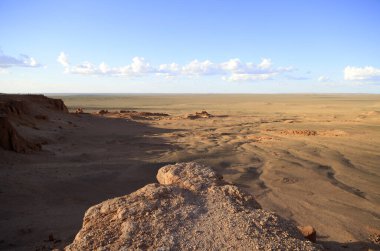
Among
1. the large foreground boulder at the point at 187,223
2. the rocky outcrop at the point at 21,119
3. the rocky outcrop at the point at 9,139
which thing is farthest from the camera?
the rocky outcrop at the point at 21,119

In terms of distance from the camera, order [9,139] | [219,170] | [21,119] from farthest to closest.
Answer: [21,119] → [9,139] → [219,170]

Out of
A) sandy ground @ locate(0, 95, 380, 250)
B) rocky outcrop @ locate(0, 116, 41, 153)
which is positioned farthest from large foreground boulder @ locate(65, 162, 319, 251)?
rocky outcrop @ locate(0, 116, 41, 153)

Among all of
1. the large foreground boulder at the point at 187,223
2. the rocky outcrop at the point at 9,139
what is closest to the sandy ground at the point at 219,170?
the rocky outcrop at the point at 9,139

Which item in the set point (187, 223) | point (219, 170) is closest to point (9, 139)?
point (219, 170)

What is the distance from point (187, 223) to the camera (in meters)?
2.76

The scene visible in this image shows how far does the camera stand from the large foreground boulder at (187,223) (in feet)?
8.33

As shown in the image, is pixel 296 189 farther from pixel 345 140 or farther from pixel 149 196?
pixel 345 140

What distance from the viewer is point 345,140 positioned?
12.0 metres

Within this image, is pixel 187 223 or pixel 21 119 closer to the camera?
pixel 187 223

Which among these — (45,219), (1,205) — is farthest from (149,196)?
(1,205)

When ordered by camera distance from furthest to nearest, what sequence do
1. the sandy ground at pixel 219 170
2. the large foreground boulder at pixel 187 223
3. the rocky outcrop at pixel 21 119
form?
the rocky outcrop at pixel 21 119
the sandy ground at pixel 219 170
the large foreground boulder at pixel 187 223

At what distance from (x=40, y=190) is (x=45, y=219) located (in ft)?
4.94

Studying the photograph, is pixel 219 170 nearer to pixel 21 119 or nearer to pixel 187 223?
pixel 187 223

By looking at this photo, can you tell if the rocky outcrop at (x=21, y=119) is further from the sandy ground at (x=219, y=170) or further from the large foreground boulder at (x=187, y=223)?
the large foreground boulder at (x=187, y=223)
